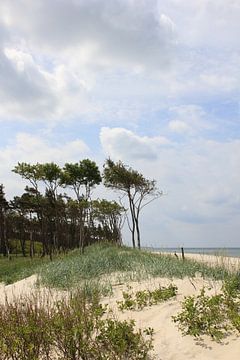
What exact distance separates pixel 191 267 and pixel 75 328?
214 inches

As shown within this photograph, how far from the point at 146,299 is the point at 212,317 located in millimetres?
1788

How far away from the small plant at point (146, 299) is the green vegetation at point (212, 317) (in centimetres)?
81

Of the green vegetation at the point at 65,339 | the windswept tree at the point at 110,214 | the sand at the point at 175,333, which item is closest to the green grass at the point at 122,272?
the sand at the point at 175,333

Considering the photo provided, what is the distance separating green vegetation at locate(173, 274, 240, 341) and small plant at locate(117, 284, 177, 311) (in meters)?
0.81

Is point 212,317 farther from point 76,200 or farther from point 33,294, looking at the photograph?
point 76,200

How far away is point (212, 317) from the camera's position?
19.7 feet

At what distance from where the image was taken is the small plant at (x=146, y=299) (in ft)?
24.2

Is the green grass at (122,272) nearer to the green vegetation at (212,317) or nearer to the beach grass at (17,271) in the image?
the green vegetation at (212,317)

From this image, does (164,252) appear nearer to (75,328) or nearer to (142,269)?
(142,269)

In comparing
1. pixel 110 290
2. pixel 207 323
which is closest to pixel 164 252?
pixel 110 290

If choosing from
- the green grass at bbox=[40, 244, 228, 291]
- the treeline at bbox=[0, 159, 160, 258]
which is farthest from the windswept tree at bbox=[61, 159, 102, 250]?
the green grass at bbox=[40, 244, 228, 291]

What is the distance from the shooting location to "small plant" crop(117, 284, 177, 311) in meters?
7.39

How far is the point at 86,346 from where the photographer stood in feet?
16.5

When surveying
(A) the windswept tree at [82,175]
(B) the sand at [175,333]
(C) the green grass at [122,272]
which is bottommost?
(B) the sand at [175,333]
